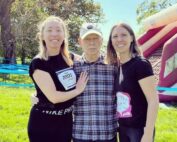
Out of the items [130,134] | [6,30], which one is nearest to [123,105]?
[130,134]

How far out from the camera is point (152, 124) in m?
2.92

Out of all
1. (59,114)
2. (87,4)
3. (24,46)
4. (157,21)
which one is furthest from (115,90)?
(87,4)

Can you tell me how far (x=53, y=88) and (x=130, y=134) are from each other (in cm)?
69

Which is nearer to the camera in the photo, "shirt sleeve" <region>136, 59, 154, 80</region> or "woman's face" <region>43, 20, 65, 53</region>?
"shirt sleeve" <region>136, 59, 154, 80</region>

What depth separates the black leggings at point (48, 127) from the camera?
3.14m

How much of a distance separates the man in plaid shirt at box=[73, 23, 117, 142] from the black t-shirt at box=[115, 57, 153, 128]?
17cm

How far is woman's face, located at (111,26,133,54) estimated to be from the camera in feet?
10.1

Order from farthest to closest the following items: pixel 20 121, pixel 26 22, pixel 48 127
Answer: pixel 26 22
pixel 20 121
pixel 48 127

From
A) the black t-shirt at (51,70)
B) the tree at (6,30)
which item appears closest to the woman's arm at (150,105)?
the black t-shirt at (51,70)

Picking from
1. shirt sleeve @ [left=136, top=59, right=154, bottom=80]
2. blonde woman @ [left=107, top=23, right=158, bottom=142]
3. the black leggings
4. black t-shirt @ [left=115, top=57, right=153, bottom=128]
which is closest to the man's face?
blonde woman @ [left=107, top=23, right=158, bottom=142]

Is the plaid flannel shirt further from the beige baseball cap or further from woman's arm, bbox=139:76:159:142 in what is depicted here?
woman's arm, bbox=139:76:159:142

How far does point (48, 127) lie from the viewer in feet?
10.3

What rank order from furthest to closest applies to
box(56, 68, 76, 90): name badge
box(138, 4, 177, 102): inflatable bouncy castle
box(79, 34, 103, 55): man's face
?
box(138, 4, 177, 102): inflatable bouncy castle
box(79, 34, 103, 55): man's face
box(56, 68, 76, 90): name badge

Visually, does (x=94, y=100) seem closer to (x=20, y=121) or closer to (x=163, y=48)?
(x=20, y=121)
